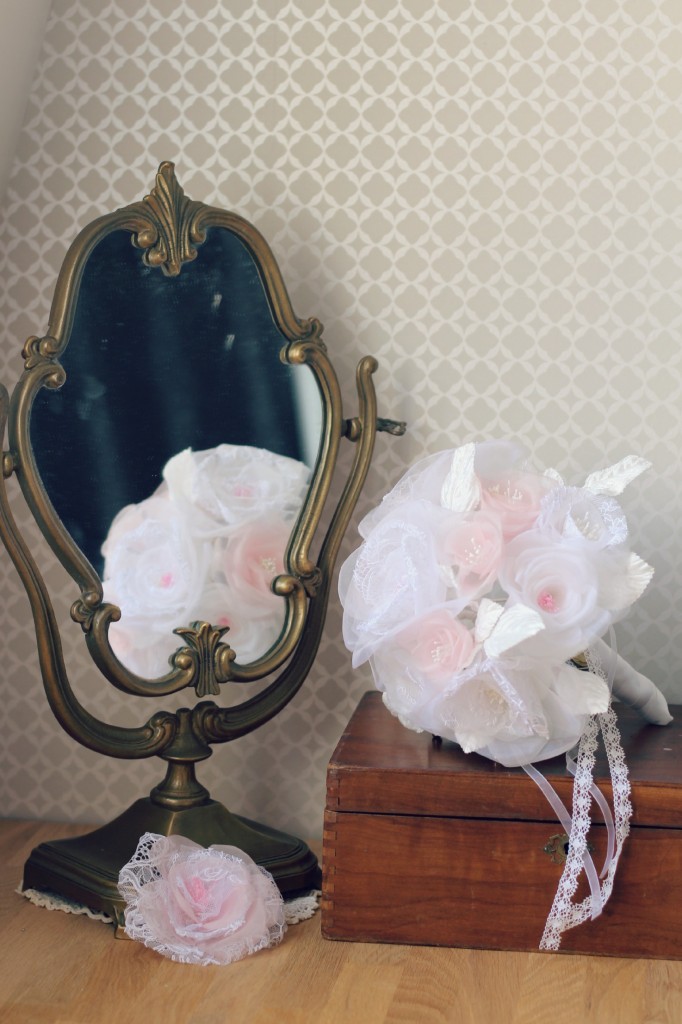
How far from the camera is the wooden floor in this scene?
4.44 ft

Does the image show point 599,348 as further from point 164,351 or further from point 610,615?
Result: point 164,351

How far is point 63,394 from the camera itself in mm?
1752

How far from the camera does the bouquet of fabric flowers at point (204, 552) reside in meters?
1.74

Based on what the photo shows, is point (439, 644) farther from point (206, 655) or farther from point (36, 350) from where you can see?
point (36, 350)

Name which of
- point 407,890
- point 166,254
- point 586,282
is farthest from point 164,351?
point 407,890

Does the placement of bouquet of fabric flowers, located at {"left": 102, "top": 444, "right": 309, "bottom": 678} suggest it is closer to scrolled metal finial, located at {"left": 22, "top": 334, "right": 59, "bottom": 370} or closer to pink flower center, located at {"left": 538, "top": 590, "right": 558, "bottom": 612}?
scrolled metal finial, located at {"left": 22, "top": 334, "right": 59, "bottom": 370}

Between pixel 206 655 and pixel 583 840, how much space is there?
25.3 inches

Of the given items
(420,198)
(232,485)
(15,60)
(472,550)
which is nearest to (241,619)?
(232,485)

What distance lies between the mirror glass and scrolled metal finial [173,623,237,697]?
3 centimetres

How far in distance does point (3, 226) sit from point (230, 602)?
0.85 metres

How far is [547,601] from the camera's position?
1.44 meters

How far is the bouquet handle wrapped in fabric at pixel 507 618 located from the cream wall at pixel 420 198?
0.45 m

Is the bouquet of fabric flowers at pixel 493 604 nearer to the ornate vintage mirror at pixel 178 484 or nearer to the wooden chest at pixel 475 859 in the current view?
the wooden chest at pixel 475 859

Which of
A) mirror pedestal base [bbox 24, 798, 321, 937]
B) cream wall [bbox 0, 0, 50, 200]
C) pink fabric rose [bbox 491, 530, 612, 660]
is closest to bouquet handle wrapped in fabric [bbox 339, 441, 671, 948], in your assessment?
pink fabric rose [bbox 491, 530, 612, 660]
